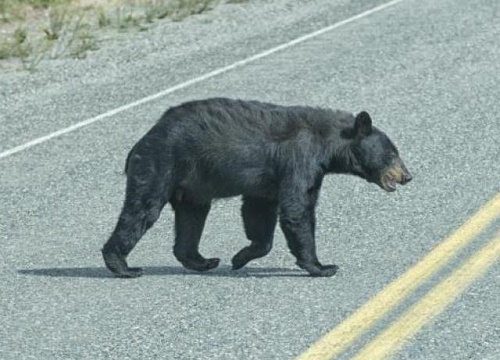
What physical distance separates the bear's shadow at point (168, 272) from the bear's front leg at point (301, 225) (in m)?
0.20

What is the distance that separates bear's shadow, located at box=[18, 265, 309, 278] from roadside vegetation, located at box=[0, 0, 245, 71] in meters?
5.94

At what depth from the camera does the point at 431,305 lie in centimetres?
739

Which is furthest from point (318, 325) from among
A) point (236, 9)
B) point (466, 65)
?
point (236, 9)

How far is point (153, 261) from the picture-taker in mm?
8414

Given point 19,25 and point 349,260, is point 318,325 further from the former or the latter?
point 19,25

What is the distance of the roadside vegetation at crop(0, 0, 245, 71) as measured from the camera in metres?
14.5

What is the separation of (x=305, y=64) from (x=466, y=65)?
144 centimetres

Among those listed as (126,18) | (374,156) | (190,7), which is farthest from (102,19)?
(374,156)

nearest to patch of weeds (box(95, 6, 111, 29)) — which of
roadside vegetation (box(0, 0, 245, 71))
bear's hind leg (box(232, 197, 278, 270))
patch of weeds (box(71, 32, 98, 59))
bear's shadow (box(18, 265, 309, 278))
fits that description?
roadside vegetation (box(0, 0, 245, 71))

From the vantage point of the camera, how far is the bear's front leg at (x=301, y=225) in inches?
306

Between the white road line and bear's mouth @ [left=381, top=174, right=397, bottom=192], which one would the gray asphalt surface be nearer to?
the white road line

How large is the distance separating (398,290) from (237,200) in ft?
7.44

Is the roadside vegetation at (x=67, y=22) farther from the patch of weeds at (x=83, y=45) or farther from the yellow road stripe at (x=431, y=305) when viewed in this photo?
the yellow road stripe at (x=431, y=305)

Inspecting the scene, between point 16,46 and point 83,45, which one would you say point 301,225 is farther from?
point 16,46
